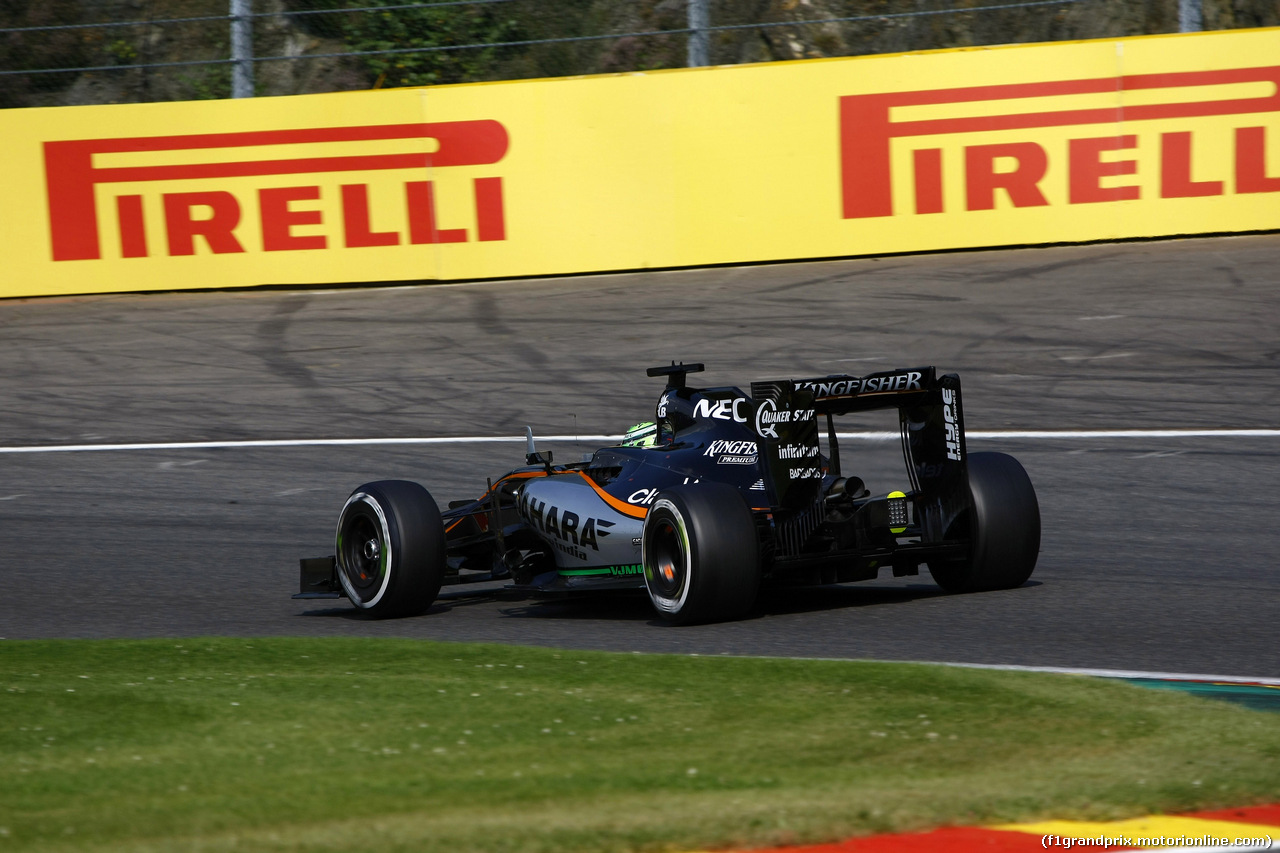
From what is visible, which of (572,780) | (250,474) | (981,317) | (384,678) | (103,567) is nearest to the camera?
(572,780)

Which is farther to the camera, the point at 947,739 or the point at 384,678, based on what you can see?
the point at 384,678

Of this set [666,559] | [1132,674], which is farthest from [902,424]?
[1132,674]

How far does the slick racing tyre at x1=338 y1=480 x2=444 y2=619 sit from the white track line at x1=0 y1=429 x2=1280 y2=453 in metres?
4.07

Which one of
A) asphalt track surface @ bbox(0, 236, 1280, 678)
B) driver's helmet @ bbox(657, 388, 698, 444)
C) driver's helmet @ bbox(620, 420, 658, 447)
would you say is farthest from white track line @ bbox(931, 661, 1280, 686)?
driver's helmet @ bbox(620, 420, 658, 447)

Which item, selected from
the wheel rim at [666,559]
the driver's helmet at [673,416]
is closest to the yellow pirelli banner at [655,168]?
the driver's helmet at [673,416]

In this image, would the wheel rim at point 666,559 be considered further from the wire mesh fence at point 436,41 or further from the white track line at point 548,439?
the wire mesh fence at point 436,41

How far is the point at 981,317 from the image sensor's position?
50.4ft

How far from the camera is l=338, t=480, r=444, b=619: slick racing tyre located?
807 cm

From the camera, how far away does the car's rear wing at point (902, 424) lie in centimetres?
741

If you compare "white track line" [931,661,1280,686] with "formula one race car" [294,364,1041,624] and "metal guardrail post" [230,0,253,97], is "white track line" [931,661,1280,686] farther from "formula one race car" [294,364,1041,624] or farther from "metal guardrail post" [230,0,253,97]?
"metal guardrail post" [230,0,253,97]

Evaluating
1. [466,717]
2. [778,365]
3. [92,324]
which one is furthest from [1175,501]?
[92,324]

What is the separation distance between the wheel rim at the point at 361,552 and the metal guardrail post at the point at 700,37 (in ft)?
35.3

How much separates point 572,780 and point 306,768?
80 cm

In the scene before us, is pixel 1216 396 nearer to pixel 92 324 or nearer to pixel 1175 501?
pixel 1175 501
